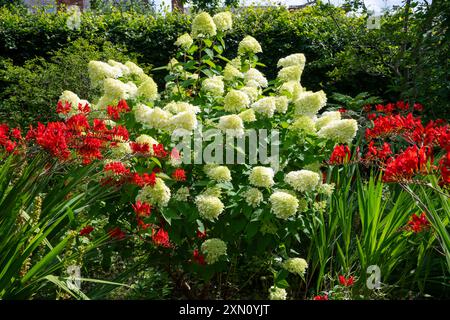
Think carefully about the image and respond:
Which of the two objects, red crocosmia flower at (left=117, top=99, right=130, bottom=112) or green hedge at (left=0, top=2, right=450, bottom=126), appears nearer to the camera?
red crocosmia flower at (left=117, top=99, right=130, bottom=112)

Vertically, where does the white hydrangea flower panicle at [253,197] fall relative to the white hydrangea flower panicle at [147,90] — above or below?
below

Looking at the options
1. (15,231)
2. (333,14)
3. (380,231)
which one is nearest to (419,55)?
(333,14)

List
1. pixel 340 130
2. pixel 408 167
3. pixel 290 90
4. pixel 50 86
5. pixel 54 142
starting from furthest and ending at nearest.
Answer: pixel 50 86
pixel 290 90
pixel 340 130
pixel 54 142
pixel 408 167

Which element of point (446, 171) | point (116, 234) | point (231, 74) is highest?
point (231, 74)

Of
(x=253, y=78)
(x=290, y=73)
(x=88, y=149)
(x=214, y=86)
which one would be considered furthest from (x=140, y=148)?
(x=290, y=73)

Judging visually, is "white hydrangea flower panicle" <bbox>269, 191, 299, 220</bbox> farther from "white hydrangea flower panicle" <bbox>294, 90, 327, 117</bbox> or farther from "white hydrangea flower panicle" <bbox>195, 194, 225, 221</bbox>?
"white hydrangea flower panicle" <bbox>294, 90, 327, 117</bbox>

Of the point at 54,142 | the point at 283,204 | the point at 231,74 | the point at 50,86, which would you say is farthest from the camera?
the point at 50,86

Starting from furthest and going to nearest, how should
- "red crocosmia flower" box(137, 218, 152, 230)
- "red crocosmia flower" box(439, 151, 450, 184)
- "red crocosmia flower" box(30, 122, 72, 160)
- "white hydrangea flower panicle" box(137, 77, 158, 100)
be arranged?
"white hydrangea flower panicle" box(137, 77, 158, 100)
"red crocosmia flower" box(137, 218, 152, 230)
"red crocosmia flower" box(30, 122, 72, 160)
"red crocosmia flower" box(439, 151, 450, 184)

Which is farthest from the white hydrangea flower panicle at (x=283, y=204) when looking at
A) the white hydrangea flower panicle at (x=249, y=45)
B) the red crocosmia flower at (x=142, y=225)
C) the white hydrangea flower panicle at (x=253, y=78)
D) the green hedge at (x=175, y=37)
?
the green hedge at (x=175, y=37)

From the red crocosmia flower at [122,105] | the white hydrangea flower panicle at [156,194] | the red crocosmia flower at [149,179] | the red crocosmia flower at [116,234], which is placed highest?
the red crocosmia flower at [122,105]

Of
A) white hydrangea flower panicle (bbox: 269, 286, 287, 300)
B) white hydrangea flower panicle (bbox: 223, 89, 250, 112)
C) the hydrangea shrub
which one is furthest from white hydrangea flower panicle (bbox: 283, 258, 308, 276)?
white hydrangea flower panicle (bbox: 223, 89, 250, 112)

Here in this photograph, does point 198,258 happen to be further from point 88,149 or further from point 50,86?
point 50,86

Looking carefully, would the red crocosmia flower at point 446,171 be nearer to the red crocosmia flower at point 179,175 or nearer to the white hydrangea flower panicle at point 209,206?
the white hydrangea flower panicle at point 209,206

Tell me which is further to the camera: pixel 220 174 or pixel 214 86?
pixel 214 86
